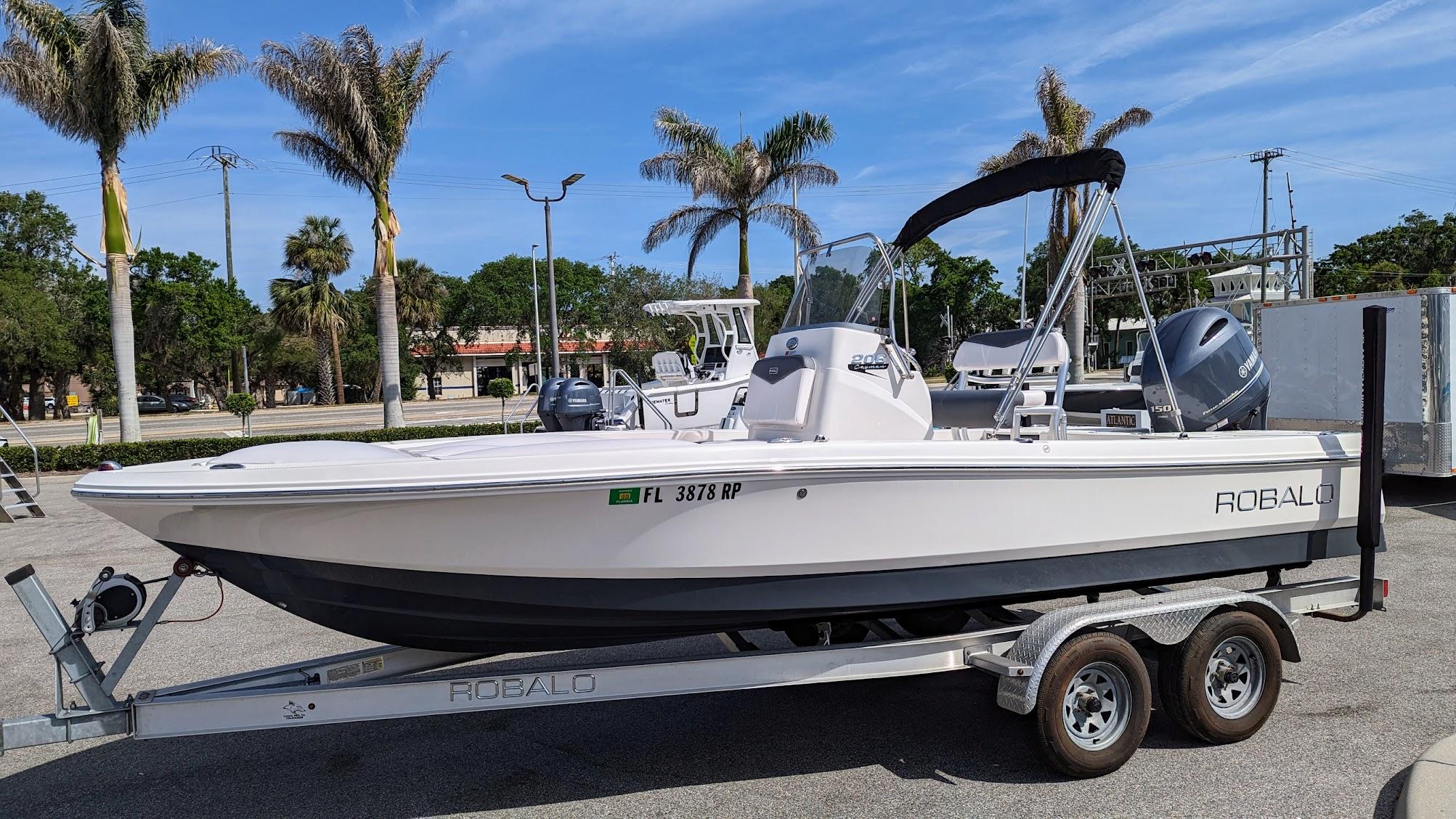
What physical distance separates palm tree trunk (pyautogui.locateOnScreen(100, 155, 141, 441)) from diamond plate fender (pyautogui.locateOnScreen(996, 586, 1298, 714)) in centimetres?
1801

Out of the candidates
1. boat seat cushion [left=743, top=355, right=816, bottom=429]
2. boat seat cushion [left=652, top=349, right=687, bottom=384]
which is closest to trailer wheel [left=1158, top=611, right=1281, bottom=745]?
boat seat cushion [left=743, top=355, right=816, bottom=429]

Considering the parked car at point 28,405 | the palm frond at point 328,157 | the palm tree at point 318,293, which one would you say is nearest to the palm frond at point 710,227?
the palm frond at point 328,157

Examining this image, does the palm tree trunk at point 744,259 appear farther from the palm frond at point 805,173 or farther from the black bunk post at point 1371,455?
the black bunk post at point 1371,455

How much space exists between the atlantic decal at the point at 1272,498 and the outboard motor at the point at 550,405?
26.7 feet

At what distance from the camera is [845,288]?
17.5 feet

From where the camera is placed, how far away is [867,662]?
3.79 metres

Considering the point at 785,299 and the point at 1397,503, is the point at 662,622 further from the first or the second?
the point at 785,299

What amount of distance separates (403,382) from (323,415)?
1517 cm

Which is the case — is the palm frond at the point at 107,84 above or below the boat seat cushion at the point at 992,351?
above

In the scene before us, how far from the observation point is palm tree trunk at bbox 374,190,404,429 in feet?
59.9

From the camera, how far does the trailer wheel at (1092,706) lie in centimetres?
371

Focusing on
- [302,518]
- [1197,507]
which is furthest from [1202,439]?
[302,518]

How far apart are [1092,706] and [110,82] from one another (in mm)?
18969

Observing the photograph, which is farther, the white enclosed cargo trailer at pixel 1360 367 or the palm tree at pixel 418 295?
the palm tree at pixel 418 295
